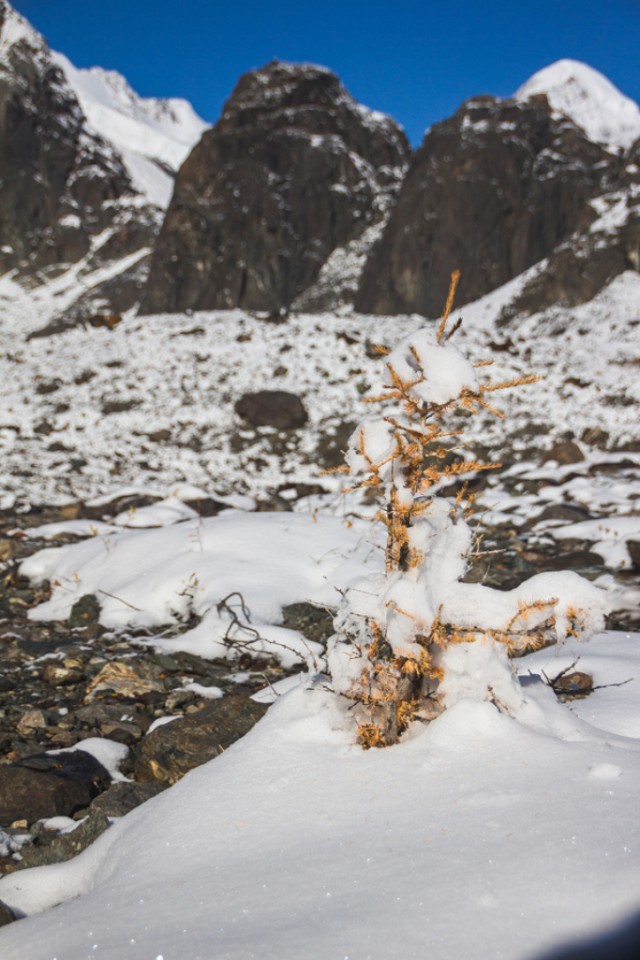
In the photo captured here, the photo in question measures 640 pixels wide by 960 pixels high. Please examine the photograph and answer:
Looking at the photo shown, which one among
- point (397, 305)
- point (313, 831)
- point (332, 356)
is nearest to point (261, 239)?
point (397, 305)

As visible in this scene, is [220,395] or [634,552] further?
[220,395]

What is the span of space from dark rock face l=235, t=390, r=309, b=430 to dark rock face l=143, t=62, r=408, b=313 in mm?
30785

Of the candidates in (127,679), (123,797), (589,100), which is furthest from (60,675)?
(589,100)

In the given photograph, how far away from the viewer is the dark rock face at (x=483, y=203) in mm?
36250

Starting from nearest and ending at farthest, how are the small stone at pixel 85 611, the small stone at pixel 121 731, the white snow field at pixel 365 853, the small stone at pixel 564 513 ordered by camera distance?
1. the white snow field at pixel 365 853
2. the small stone at pixel 121 731
3. the small stone at pixel 85 611
4. the small stone at pixel 564 513

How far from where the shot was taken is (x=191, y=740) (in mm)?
2977

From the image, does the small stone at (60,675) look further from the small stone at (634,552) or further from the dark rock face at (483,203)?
the dark rock face at (483,203)

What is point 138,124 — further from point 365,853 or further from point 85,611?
point 365,853

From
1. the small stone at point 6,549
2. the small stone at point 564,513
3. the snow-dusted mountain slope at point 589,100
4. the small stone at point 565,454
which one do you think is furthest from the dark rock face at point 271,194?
the small stone at point 6,549

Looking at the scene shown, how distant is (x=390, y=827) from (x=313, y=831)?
0.22m

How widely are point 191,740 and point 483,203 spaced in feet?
129

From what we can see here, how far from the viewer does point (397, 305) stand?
1483 inches

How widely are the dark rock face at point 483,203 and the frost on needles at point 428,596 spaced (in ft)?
113

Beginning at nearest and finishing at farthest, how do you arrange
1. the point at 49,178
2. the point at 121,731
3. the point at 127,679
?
the point at 121,731, the point at 127,679, the point at 49,178
